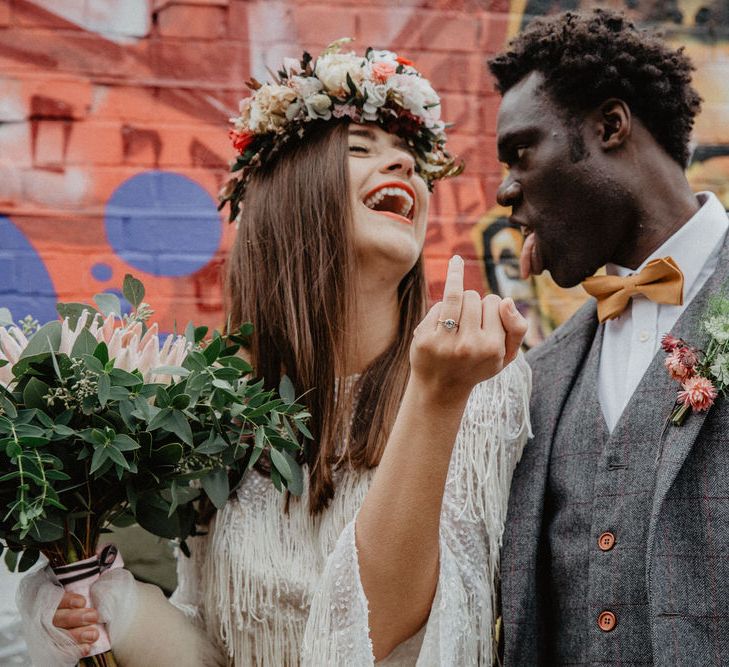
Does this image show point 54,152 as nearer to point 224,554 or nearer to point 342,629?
point 224,554

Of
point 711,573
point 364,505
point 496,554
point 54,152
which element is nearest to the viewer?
point 711,573

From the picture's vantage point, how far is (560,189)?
1.91m

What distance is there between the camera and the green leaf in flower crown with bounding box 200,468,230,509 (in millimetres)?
1721

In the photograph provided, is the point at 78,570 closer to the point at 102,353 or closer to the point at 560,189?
the point at 102,353

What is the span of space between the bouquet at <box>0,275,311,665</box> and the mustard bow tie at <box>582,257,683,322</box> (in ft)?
2.29

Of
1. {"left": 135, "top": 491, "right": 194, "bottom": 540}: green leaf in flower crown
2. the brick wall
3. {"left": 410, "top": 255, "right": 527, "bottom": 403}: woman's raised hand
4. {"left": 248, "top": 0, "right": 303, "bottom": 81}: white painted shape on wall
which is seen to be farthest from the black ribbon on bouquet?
{"left": 248, "top": 0, "right": 303, "bottom": 81}: white painted shape on wall

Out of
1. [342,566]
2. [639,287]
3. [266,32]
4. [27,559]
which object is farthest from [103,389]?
[266,32]

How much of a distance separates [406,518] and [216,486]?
1.27ft

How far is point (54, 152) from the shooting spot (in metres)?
2.92

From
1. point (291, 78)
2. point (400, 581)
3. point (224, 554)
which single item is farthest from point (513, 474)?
point (291, 78)

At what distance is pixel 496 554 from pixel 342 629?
355 millimetres

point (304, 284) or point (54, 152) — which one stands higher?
point (54, 152)

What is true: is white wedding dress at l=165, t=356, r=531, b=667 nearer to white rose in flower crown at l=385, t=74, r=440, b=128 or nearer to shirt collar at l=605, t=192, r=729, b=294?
shirt collar at l=605, t=192, r=729, b=294

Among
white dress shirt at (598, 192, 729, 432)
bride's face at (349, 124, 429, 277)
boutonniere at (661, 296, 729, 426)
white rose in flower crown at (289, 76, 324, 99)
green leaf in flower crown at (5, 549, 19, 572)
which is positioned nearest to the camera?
boutonniere at (661, 296, 729, 426)
